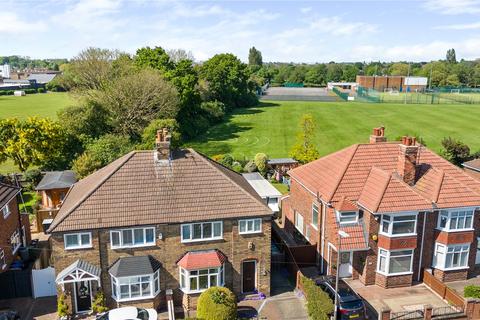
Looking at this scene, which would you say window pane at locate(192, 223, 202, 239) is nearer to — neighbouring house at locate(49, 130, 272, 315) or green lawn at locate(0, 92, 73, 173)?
neighbouring house at locate(49, 130, 272, 315)

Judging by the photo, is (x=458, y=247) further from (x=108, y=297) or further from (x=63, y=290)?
(x=63, y=290)

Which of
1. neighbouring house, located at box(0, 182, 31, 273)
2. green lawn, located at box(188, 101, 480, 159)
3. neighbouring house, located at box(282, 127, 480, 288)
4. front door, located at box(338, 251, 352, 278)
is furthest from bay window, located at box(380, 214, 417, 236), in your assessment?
green lawn, located at box(188, 101, 480, 159)

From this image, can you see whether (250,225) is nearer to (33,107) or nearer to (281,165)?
(281,165)

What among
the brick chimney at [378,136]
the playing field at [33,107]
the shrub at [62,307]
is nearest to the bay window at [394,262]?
the brick chimney at [378,136]

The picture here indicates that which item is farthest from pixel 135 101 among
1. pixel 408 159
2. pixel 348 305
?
pixel 348 305

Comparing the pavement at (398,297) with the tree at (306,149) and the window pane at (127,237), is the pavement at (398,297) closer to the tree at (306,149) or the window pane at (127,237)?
the window pane at (127,237)

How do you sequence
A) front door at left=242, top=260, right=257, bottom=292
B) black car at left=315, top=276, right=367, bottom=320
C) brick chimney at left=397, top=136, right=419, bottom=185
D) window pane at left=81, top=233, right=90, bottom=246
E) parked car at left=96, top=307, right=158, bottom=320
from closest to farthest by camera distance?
parked car at left=96, top=307, right=158, bottom=320 → black car at left=315, top=276, right=367, bottom=320 → window pane at left=81, top=233, right=90, bottom=246 → front door at left=242, top=260, right=257, bottom=292 → brick chimney at left=397, top=136, right=419, bottom=185
